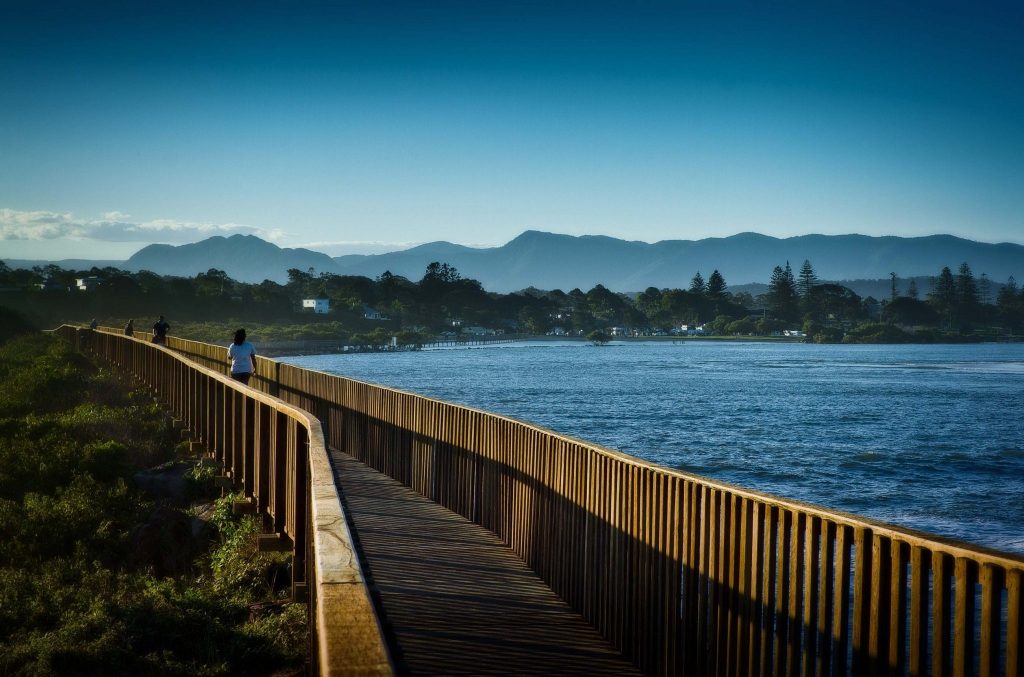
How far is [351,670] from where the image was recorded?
2.59m

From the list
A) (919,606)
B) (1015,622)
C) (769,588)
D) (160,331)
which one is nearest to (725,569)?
(769,588)

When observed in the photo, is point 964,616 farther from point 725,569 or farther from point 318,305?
point 318,305

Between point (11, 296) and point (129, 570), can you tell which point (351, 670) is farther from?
point (11, 296)

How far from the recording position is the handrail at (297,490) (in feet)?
9.33

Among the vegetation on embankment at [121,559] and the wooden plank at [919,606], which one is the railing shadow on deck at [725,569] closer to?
the wooden plank at [919,606]

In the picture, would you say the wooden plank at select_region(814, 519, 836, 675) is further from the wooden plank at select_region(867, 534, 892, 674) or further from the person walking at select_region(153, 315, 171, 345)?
the person walking at select_region(153, 315, 171, 345)

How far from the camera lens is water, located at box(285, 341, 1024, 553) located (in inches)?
1045

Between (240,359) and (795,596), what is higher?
(240,359)

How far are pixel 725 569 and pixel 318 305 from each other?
623 ft

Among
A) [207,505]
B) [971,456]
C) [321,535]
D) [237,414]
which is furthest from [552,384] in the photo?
[321,535]

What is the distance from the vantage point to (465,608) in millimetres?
7277

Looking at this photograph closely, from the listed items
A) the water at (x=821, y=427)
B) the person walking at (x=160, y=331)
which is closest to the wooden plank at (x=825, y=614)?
the water at (x=821, y=427)

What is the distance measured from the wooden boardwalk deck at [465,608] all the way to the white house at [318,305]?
7153 inches

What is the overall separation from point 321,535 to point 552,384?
77829 millimetres
